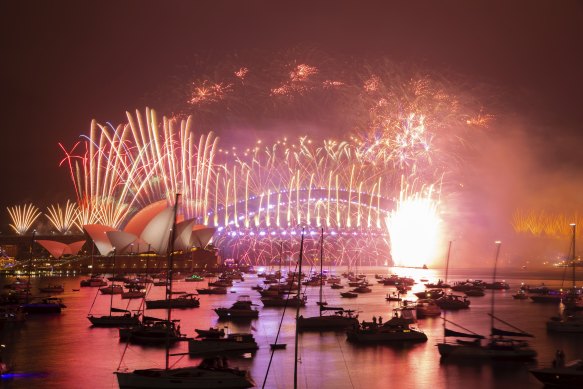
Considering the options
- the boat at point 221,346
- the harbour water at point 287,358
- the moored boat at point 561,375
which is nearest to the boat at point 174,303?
the harbour water at point 287,358

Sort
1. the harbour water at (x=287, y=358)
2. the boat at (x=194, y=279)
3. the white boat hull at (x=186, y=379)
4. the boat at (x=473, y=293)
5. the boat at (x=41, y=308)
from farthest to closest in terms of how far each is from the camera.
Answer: the boat at (x=194, y=279) < the boat at (x=473, y=293) < the boat at (x=41, y=308) < the harbour water at (x=287, y=358) < the white boat hull at (x=186, y=379)

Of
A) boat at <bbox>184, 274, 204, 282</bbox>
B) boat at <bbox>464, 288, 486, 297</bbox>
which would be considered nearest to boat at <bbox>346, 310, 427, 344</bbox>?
boat at <bbox>464, 288, 486, 297</bbox>

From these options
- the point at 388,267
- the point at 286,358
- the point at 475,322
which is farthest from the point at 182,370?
the point at 388,267

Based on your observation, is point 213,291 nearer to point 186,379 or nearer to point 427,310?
point 427,310

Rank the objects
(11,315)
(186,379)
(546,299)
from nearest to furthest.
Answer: (186,379), (11,315), (546,299)

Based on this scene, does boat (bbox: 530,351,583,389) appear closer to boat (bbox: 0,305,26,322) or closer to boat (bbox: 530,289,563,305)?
boat (bbox: 0,305,26,322)

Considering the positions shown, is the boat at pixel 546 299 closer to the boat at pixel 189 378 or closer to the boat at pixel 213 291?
the boat at pixel 213 291

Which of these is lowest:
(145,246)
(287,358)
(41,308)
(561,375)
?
(287,358)

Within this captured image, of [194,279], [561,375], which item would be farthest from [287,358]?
[194,279]
